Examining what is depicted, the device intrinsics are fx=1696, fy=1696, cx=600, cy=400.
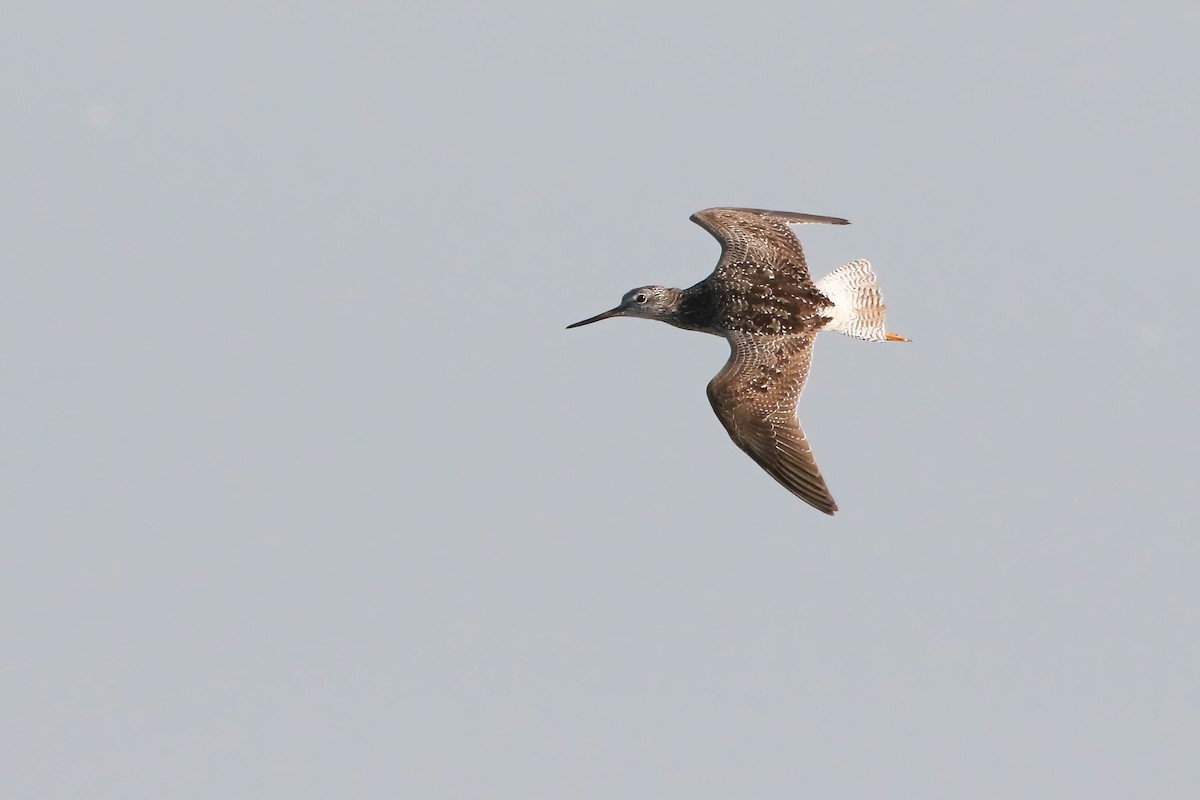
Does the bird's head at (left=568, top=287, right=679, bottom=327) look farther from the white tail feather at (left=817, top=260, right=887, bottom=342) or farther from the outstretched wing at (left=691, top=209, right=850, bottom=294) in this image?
the white tail feather at (left=817, top=260, right=887, bottom=342)

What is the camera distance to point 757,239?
83.0 feet

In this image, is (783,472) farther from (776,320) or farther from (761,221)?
(761,221)

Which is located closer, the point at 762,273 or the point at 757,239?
the point at 762,273

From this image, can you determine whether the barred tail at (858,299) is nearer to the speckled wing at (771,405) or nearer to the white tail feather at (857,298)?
the white tail feather at (857,298)

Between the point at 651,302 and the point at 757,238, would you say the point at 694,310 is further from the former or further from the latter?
the point at 757,238

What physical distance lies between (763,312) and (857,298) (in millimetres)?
1677

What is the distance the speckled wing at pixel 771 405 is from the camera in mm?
21953

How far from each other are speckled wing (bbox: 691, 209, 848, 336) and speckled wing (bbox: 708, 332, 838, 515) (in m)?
0.31

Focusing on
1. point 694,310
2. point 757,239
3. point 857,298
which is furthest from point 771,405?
point 757,239

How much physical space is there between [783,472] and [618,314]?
15.9 ft

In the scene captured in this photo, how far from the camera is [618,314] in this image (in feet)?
84.6

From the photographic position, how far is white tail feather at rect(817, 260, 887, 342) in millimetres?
25094

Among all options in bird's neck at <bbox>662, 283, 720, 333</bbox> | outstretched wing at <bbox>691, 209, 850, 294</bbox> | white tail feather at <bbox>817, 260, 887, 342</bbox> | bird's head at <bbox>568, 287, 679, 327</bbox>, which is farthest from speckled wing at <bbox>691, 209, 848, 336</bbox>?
bird's head at <bbox>568, 287, 679, 327</bbox>

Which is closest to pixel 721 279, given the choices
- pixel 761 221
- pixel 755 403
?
pixel 761 221
